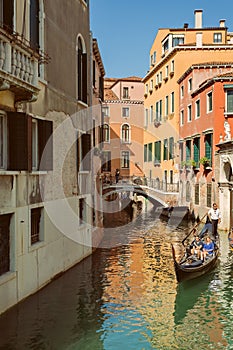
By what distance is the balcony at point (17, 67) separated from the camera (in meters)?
6.04

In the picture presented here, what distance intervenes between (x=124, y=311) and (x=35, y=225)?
2.19 metres

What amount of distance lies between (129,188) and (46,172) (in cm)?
1669

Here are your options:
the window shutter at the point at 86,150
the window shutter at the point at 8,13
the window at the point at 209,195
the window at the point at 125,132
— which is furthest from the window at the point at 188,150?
the window shutter at the point at 8,13

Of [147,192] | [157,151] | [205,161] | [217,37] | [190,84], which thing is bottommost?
[147,192]

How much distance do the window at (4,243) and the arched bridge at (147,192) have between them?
16184 millimetres

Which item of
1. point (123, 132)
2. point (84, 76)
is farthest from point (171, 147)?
point (84, 76)

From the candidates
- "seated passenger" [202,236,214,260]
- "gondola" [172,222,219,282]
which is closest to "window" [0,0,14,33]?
"gondola" [172,222,219,282]

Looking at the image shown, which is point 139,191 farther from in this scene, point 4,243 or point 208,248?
point 4,243

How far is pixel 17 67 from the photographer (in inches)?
255

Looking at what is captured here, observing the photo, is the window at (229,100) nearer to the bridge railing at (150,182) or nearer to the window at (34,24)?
the bridge railing at (150,182)

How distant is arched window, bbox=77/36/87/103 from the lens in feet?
38.1

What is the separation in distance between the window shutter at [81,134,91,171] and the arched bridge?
11.5 meters

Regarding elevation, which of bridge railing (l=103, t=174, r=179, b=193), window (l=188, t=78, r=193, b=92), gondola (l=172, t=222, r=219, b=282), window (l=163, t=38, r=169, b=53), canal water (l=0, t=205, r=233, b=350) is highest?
window (l=163, t=38, r=169, b=53)

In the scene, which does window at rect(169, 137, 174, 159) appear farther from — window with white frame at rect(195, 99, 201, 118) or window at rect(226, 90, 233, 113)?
window at rect(226, 90, 233, 113)
